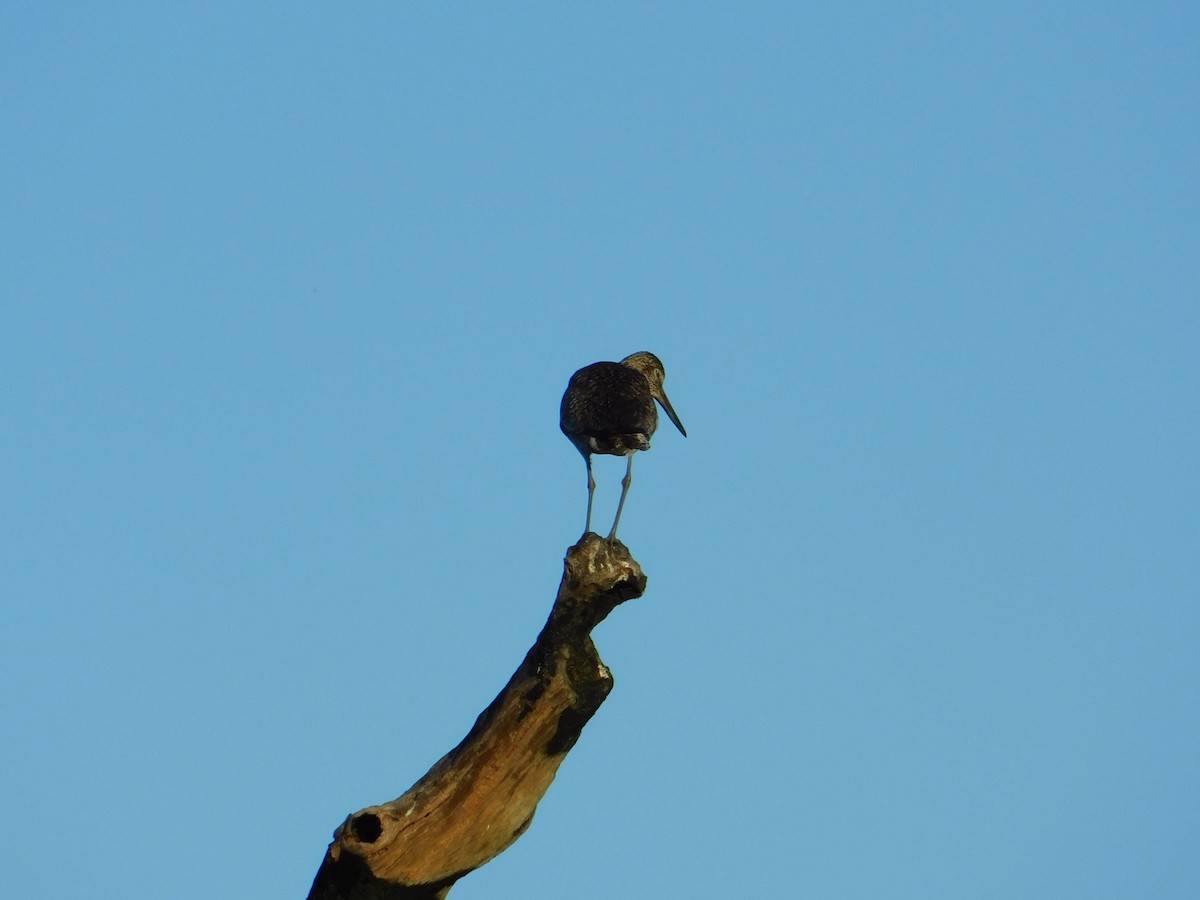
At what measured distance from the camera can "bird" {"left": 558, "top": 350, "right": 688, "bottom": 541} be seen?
13.0 metres

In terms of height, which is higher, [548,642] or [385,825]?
[548,642]

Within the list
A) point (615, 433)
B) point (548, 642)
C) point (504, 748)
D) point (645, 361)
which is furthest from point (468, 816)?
point (645, 361)

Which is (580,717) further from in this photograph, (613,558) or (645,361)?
(645,361)

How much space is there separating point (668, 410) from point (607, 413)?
4255mm

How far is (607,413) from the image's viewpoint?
12977 millimetres

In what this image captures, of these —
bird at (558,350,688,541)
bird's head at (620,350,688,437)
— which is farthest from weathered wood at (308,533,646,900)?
bird's head at (620,350,688,437)

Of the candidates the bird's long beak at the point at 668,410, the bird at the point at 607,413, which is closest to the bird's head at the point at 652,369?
the bird's long beak at the point at 668,410

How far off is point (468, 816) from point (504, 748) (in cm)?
47

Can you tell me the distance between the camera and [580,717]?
1125cm

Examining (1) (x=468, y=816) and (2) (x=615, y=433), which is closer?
(1) (x=468, y=816)

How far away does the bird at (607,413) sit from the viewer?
12977mm

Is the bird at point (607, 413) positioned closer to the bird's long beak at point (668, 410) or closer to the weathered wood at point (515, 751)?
the weathered wood at point (515, 751)

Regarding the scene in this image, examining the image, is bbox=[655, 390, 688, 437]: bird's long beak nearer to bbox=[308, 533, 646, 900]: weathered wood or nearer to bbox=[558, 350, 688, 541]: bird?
bbox=[558, 350, 688, 541]: bird

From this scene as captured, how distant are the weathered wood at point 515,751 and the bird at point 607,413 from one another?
149 cm
